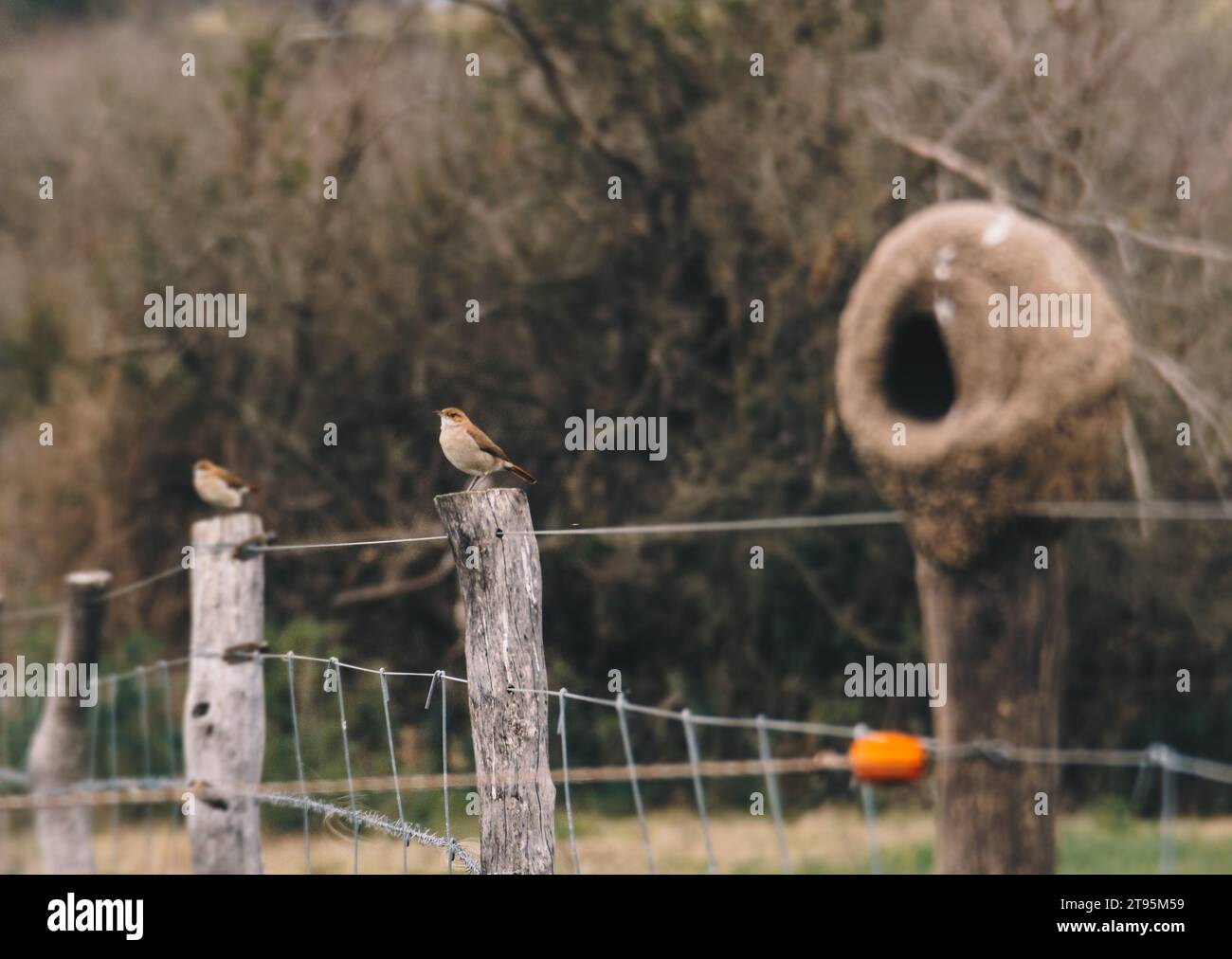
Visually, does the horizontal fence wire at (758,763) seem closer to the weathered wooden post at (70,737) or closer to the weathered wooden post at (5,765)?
the weathered wooden post at (70,737)

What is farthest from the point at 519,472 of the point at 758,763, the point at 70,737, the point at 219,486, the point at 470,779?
the point at 70,737

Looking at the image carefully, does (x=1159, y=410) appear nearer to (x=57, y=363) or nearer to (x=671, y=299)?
(x=671, y=299)

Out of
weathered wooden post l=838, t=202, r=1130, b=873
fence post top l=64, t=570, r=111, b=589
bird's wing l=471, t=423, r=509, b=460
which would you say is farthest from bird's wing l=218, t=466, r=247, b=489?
weathered wooden post l=838, t=202, r=1130, b=873

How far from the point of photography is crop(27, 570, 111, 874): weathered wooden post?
7.81 metres

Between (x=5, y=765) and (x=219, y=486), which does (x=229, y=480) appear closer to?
(x=219, y=486)

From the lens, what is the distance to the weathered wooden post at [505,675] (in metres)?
4.11

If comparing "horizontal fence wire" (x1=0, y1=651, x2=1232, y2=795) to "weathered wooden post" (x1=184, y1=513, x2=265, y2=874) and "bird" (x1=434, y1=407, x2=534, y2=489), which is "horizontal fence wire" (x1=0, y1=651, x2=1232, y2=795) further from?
"bird" (x1=434, y1=407, x2=534, y2=489)

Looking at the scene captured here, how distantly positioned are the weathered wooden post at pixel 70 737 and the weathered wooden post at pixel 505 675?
4.16m

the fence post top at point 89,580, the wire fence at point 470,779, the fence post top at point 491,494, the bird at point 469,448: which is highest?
the bird at point 469,448

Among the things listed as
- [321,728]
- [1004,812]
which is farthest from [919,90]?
[1004,812]

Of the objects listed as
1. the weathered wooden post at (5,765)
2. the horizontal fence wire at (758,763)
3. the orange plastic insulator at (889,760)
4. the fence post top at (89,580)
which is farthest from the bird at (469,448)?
the weathered wooden post at (5,765)

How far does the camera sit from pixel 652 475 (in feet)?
40.1

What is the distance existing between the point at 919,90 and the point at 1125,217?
188 cm

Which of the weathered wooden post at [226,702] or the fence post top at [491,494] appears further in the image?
the weathered wooden post at [226,702]
